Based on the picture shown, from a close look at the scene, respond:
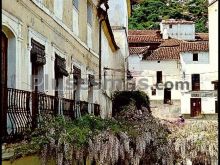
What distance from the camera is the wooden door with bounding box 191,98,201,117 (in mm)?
46844

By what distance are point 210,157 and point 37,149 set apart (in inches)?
208

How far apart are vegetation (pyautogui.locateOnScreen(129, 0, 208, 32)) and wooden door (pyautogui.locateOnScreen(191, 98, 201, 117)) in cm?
2697

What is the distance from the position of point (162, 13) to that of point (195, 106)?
3189 centimetres

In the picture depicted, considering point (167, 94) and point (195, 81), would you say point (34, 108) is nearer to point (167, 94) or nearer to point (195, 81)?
point (195, 81)

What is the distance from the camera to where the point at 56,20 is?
11422 mm

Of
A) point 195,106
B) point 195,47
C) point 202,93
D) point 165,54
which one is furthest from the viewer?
point 165,54

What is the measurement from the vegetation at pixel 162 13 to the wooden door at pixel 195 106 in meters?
27.0

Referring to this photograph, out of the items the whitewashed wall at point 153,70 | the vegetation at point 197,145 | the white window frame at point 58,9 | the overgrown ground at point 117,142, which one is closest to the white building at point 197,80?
the whitewashed wall at point 153,70

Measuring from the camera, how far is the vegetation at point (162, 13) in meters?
74.0

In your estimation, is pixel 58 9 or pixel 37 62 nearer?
pixel 37 62

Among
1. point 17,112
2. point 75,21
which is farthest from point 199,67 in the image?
point 17,112


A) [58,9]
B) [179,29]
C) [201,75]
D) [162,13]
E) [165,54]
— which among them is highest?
[162,13]

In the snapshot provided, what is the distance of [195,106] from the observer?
154 ft

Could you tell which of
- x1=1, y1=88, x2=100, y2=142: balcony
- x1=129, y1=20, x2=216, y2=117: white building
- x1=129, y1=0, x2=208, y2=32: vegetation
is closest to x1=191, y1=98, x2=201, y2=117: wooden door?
x1=129, y1=20, x2=216, y2=117: white building
